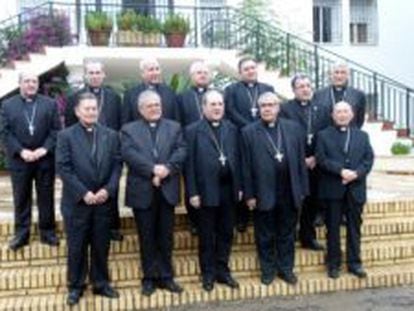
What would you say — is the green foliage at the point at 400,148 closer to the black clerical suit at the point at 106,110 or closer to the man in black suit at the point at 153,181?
the black clerical suit at the point at 106,110

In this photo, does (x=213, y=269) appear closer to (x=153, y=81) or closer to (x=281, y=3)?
(x=153, y=81)

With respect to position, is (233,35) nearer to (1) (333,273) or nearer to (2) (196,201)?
(1) (333,273)

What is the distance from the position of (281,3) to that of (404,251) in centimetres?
1270

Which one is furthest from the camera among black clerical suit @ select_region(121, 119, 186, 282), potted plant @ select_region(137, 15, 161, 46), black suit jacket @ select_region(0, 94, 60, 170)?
potted plant @ select_region(137, 15, 161, 46)

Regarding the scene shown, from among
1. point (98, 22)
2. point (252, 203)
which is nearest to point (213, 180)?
point (252, 203)

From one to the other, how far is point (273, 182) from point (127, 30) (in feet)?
28.1

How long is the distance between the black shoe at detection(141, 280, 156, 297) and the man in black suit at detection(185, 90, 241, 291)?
523 mm

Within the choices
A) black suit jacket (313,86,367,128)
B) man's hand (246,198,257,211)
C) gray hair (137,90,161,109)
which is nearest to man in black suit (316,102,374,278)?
black suit jacket (313,86,367,128)

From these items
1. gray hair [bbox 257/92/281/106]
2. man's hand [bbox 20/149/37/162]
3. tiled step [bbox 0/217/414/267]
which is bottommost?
tiled step [bbox 0/217/414/267]

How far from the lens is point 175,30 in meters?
16.0

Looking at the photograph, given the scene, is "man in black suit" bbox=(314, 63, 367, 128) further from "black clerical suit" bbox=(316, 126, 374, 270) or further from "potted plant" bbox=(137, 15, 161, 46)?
"potted plant" bbox=(137, 15, 161, 46)

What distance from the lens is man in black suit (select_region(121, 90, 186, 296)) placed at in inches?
300

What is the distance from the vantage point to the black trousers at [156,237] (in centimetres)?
768

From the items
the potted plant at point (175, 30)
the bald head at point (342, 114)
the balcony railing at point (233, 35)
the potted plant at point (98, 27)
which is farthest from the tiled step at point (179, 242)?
the potted plant at point (98, 27)
